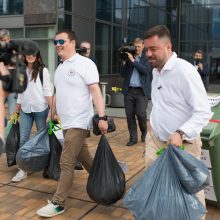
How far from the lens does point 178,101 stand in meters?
2.98

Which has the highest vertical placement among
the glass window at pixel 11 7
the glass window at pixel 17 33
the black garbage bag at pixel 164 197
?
the glass window at pixel 11 7

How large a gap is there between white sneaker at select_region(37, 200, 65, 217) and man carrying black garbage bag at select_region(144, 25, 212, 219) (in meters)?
1.25

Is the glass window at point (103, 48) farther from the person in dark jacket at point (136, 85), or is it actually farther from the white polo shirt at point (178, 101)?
the white polo shirt at point (178, 101)

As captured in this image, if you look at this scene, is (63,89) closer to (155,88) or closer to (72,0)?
(155,88)

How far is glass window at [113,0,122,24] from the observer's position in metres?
13.9

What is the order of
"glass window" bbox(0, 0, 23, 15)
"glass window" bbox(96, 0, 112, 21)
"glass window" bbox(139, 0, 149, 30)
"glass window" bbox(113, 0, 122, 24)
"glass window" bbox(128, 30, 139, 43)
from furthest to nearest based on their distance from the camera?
"glass window" bbox(139, 0, 149, 30), "glass window" bbox(128, 30, 139, 43), "glass window" bbox(113, 0, 122, 24), "glass window" bbox(96, 0, 112, 21), "glass window" bbox(0, 0, 23, 15)

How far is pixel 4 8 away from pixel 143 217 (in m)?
10.1

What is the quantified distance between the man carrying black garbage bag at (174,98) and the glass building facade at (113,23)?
7.97m

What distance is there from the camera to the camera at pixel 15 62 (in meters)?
1.76

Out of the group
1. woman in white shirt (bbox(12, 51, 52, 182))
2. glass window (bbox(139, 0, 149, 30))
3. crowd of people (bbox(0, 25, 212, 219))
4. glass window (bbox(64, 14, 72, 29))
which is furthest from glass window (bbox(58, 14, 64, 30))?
woman in white shirt (bbox(12, 51, 52, 182))

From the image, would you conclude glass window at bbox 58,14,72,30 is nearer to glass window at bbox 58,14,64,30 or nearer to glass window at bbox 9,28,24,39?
glass window at bbox 58,14,64,30

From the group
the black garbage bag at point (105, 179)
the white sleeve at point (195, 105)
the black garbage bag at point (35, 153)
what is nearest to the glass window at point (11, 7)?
the black garbage bag at point (35, 153)

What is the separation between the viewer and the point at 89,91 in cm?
396

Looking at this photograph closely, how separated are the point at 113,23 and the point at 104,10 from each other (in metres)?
0.80
